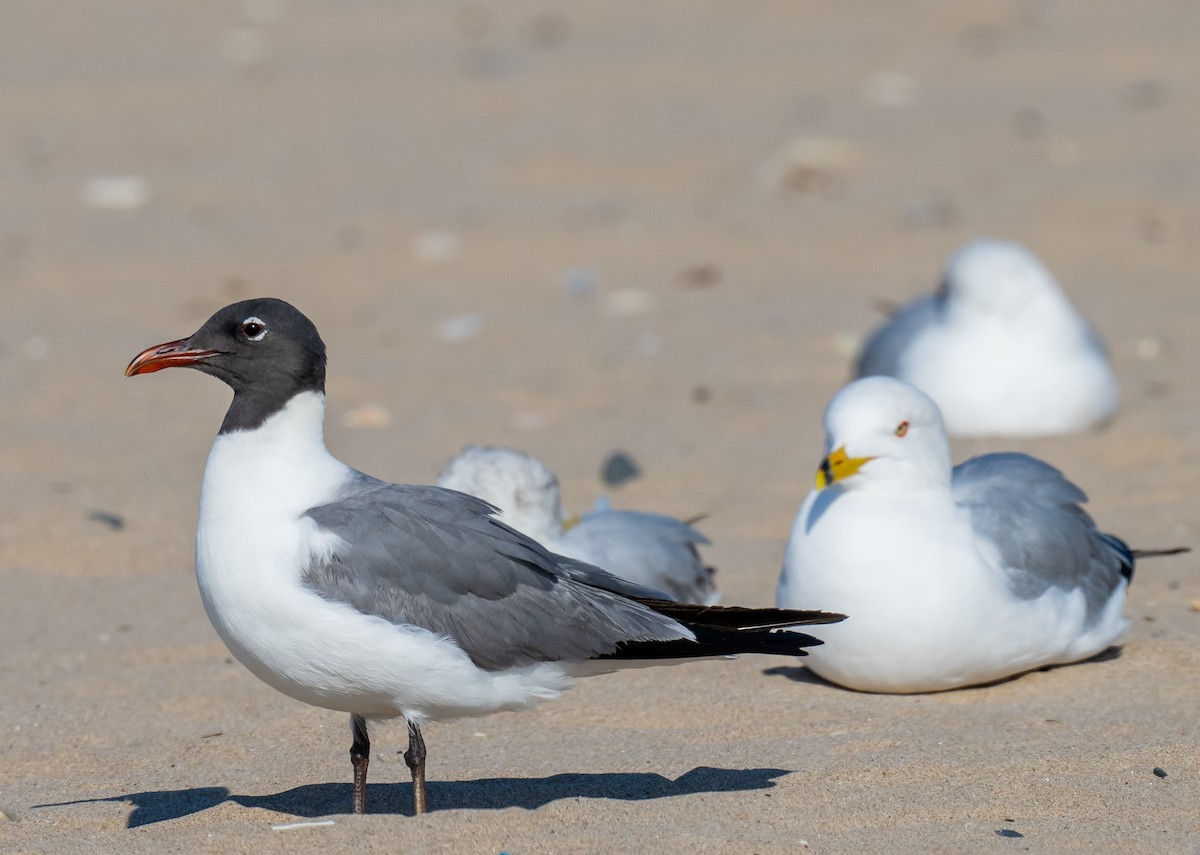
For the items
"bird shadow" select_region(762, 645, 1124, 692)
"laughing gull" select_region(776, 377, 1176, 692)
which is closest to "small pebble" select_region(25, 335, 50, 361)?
"bird shadow" select_region(762, 645, 1124, 692)

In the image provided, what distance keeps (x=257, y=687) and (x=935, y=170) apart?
325 inches

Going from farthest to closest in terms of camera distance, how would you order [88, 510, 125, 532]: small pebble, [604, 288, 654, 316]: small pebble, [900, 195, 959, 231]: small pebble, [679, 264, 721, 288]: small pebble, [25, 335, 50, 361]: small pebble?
[900, 195, 959, 231]: small pebble < [679, 264, 721, 288]: small pebble < [604, 288, 654, 316]: small pebble < [25, 335, 50, 361]: small pebble < [88, 510, 125, 532]: small pebble

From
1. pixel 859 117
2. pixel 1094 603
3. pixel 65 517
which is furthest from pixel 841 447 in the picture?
pixel 859 117

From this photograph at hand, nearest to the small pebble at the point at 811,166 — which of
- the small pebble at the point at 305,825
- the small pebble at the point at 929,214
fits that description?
the small pebble at the point at 929,214

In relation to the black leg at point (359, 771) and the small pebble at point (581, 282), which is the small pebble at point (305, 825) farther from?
the small pebble at point (581, 282)

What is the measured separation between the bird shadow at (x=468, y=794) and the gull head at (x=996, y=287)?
3.97m

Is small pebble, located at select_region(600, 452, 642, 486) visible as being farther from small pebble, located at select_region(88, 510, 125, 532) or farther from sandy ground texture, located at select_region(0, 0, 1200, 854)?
small pebble, located at select_region(88, 510, 125, 532)

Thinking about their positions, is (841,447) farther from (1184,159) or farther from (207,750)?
(1184,159)

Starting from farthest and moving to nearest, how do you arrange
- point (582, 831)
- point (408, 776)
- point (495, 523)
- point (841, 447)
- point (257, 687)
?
point (257, 687)
point (841, 447)
point (408, 776)
point (495, 523)
point (582, 831)

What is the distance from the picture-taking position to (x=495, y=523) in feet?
15.3

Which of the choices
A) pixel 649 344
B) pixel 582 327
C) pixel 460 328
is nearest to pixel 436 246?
pixel 460 328

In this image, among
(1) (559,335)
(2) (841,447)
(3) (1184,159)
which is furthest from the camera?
(3) (1184,159)

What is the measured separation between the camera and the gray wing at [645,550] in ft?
20.0

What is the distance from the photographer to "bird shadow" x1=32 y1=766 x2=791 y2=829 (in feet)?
15.3
